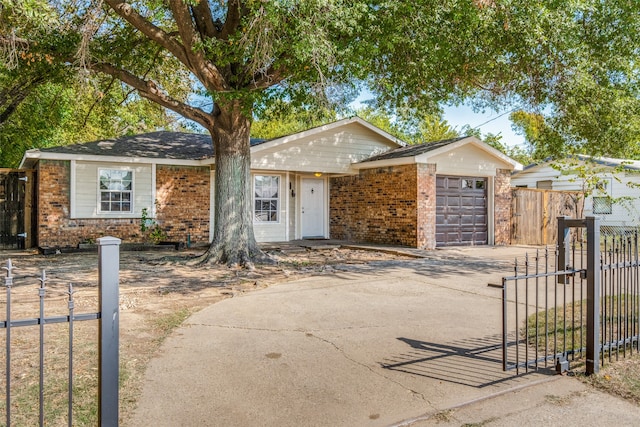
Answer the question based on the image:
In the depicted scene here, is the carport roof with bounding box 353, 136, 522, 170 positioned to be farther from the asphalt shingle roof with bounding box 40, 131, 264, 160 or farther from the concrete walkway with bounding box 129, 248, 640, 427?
the concrete walkway with bounding box 129, 248, 640, 427

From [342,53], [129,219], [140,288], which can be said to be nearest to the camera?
[140,288]

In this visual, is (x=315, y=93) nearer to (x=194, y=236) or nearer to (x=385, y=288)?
(x=385, y=288)

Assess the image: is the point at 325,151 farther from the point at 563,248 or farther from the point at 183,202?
the point at 563,248

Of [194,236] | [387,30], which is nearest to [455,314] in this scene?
[387,30]

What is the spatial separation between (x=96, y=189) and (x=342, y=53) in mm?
9612

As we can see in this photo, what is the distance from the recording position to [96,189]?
48.5ft

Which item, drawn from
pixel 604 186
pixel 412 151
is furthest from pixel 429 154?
pixel 604 186

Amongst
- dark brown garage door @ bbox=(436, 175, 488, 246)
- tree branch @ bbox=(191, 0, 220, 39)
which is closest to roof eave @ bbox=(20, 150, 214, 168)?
tree branch @ bbox=(191, 0, 220, 39)

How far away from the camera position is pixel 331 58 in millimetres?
9156

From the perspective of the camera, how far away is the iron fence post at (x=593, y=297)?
431cm

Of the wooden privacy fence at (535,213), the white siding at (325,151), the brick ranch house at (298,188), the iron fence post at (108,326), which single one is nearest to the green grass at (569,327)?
the iron fence post at (108,326)

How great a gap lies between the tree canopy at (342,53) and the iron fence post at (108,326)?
249 inches

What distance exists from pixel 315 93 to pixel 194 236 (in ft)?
25.9

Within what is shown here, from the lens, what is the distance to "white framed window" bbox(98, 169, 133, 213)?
1495cm
